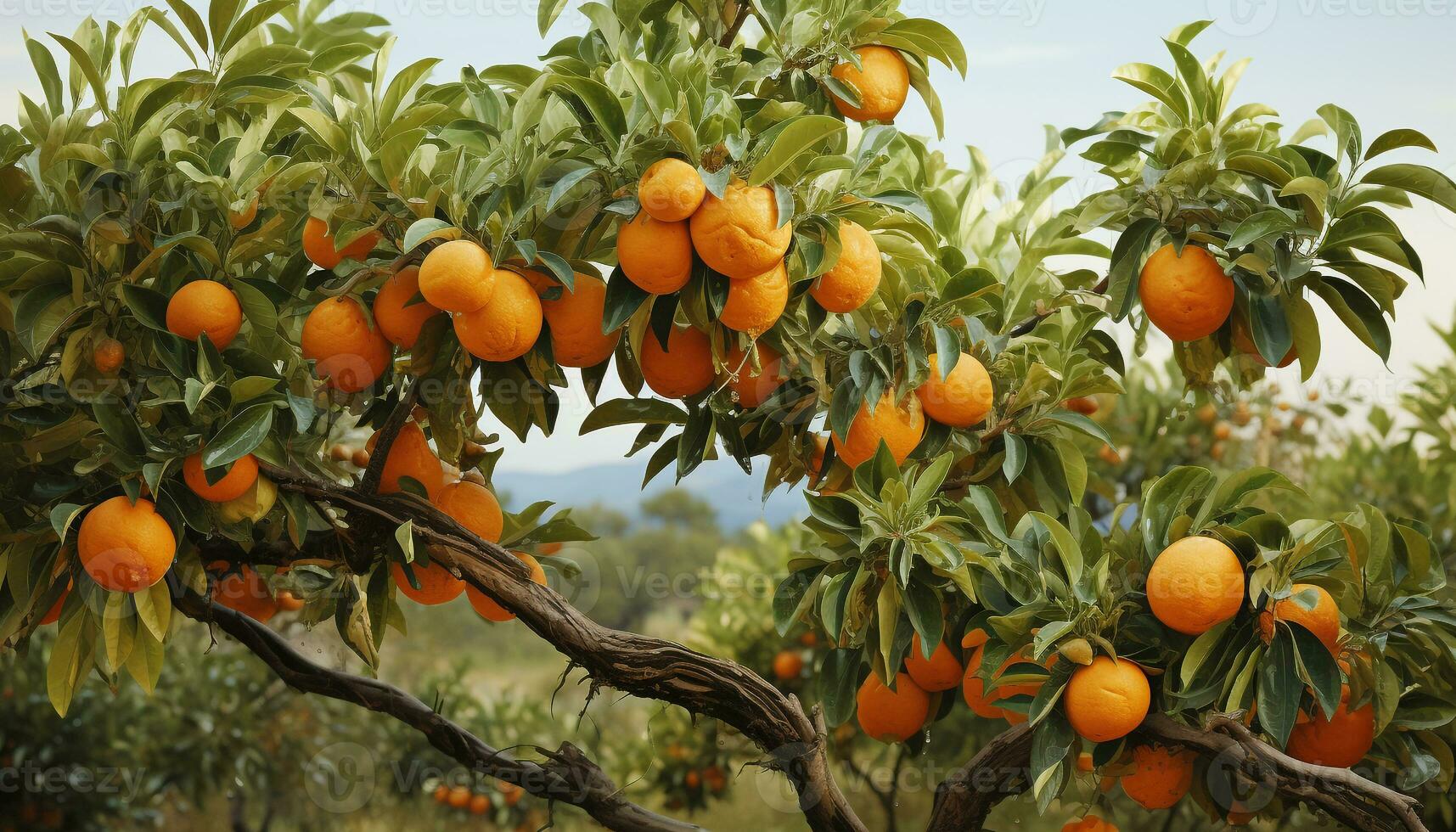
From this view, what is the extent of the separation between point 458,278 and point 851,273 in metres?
0.34

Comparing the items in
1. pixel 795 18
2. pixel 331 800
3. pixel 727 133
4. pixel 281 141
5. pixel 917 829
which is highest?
pixel 795 18

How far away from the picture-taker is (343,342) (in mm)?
1144

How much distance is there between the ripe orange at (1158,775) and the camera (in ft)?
4.12

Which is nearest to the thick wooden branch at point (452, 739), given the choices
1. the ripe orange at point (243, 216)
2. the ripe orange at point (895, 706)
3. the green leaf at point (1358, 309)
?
the ripe orange at point (895, 706)

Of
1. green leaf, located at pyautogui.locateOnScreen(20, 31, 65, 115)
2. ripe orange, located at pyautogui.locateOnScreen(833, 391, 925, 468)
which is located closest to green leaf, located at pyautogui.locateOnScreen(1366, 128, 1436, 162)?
ripe orange, located at pyautogui.locateOnScreen(833, 391, 925, 468)

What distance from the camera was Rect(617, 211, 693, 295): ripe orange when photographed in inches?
39.6

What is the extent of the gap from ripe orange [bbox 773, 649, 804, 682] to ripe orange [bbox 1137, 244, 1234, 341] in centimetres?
160

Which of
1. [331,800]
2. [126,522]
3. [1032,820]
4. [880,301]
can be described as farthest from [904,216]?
[331,800]

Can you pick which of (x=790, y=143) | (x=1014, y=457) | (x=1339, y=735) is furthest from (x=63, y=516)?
(x=1339, y=735)

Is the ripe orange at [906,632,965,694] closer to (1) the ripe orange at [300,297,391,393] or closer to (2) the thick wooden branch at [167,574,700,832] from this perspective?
(2) the thick wooden branch at [167,574,700,832]

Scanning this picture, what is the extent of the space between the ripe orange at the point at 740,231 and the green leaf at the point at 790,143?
0.02 metres

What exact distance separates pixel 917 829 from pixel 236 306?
3.03 m

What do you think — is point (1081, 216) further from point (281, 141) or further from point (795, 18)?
point (281, 141)

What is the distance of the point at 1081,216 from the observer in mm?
1289
